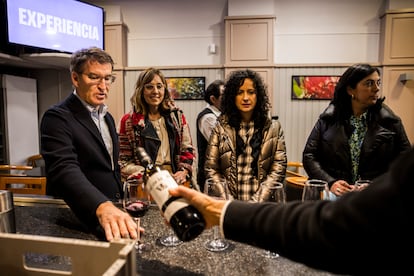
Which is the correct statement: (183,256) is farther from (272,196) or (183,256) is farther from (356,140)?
(356,140)

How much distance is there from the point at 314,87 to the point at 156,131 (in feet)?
10.7

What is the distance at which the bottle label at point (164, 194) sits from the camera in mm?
800

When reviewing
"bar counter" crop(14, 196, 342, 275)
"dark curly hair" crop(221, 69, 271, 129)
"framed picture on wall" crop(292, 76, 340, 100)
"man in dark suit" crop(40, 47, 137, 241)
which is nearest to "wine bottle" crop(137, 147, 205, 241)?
"bar counter" crop(14, 196, 342, 275)

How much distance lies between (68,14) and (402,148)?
13.0 ft

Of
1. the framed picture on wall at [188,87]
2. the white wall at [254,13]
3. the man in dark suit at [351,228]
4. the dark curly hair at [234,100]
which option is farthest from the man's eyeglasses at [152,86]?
the white wall at [254,13]

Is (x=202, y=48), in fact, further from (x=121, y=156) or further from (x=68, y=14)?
(x=121, y=156)

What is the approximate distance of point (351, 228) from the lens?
0.53m

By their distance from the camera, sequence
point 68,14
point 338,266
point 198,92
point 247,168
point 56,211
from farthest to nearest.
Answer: point 198,92, point 68,14, point 247,168, point 56,211, point 338,266

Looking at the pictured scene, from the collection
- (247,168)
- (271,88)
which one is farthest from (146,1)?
(247,168)

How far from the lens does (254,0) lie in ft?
15.5

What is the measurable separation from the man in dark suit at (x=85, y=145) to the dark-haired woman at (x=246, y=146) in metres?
0.62

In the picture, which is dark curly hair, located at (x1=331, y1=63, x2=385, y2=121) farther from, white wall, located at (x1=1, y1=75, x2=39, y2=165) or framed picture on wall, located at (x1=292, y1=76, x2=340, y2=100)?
white wall, located at (x1=1, y1=75, x2=39, y2=165)

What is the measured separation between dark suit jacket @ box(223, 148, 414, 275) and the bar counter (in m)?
0.25

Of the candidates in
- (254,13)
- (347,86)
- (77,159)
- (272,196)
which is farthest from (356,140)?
(254,13)
